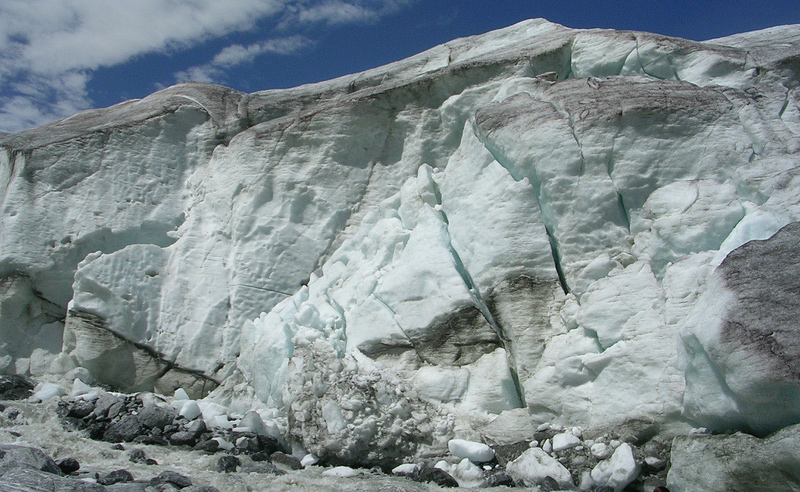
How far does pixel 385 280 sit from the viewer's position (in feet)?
21.2

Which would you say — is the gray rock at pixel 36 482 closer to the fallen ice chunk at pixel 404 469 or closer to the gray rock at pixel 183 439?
the gray rock at pixel 183 439

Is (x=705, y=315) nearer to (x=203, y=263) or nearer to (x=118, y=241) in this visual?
(x=203, y=263)

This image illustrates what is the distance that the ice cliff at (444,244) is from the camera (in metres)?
4.71

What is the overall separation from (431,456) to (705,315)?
2478mm

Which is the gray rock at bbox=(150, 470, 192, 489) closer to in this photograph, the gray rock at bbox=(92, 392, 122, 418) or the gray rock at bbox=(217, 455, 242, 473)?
the gray rock at bbox=(217, 455, 242, 473)

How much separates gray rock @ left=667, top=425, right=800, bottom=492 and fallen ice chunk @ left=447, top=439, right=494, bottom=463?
4.51 ft

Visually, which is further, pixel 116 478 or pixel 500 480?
pixel 500 480

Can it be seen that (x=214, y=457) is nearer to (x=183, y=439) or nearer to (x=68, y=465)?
(x=183, y=439)

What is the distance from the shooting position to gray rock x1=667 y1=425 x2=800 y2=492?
340cm

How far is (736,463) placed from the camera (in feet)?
11.9

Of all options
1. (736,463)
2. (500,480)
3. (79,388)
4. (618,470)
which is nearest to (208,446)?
(79,388)

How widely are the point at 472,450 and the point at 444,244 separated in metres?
2.24

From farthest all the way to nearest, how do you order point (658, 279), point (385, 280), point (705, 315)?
point (385, 280), point (658, 279), point (705, 315)

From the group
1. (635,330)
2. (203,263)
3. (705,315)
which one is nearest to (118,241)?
(203,263)
